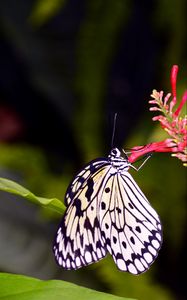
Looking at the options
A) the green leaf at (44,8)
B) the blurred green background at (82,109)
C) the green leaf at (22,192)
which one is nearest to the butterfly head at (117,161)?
the green leaf at (22,192)

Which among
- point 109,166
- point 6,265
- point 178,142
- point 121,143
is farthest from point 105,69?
point 178,142

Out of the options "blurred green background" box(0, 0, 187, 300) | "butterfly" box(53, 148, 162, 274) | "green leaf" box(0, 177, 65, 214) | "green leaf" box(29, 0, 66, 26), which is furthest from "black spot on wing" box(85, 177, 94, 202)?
"green leaf" box(29, 0, 66, 26)

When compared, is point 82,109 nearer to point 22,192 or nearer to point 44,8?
point 44,8

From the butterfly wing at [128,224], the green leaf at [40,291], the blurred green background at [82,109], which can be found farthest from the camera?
the blurred green background at [82,109]

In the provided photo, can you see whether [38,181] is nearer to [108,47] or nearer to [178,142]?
[108,47]

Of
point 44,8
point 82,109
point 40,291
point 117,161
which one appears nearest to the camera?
point 40,291

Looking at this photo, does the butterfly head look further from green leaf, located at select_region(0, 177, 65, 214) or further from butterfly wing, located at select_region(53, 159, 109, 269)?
green leaf, located at select_region(0, 177, 65, 214)

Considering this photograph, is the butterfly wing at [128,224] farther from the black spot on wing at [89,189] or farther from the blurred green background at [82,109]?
the blurred green background at [82,109]

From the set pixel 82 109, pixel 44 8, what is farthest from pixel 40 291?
pixel 82 109
